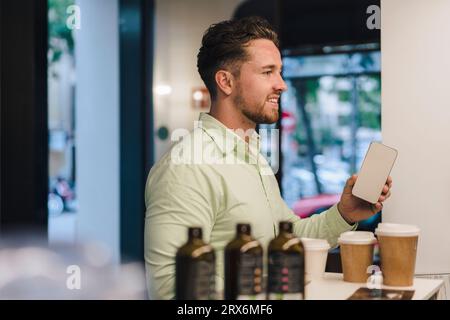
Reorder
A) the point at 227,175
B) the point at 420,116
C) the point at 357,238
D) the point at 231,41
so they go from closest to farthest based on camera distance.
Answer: the point at 357,238 → the point at 227,175 → the point at 231,41 → the point at 420,116

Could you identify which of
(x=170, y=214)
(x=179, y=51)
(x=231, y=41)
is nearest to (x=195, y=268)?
(x=170, y=214)

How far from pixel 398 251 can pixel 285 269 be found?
617 millimetres

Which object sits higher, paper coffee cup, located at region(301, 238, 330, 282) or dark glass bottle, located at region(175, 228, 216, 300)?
dark glass bottle, located at region(175, 228, 216, 300)

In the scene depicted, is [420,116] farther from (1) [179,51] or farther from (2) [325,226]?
(1) [179,51]

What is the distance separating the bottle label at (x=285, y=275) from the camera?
5.48 ft

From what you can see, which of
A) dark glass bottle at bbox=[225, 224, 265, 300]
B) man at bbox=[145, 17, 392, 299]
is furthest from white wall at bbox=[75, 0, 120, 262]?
dark glass bottle at bbox=[225, 224, 265, 300]

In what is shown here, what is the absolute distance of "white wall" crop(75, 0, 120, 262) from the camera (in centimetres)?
559

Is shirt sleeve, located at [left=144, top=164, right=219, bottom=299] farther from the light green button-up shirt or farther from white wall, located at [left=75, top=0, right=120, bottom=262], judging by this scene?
white wall, located at [left=75, top=0, right=120, bottom=262]

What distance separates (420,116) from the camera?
2.87 m

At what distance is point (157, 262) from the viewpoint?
211 centimetres

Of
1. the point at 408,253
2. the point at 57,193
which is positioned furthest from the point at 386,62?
the point at 57,193

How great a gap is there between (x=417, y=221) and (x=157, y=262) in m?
1.23

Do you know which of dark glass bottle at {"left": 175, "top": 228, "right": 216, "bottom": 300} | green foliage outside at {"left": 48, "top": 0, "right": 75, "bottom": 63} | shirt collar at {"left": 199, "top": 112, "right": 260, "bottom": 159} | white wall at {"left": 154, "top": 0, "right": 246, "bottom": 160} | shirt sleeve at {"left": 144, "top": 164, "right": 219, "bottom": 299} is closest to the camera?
dark glass bottle at {"left": 175, "top": 228, "right": 216, "bottom": 300}

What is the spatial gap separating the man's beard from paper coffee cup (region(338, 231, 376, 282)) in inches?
20.0
